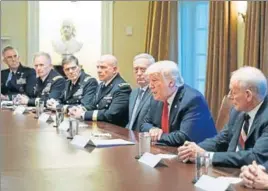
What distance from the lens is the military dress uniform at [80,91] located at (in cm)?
494

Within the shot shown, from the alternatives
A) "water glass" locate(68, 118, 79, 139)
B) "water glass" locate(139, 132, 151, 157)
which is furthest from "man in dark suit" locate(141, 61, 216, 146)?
Result: "water glass" locate(139, 132, 151, 157)

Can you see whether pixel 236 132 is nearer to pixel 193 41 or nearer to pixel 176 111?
pixel 176 111

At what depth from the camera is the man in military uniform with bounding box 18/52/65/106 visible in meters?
5.52

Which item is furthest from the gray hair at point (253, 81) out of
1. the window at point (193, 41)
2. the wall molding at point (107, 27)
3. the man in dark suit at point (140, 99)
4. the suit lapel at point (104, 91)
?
the wall molding at point (107, 27)

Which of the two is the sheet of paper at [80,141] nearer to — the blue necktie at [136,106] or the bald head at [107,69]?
the blue necktie at [136,106]

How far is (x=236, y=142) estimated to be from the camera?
2.66 m

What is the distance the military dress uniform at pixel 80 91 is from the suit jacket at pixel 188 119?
5.41ft

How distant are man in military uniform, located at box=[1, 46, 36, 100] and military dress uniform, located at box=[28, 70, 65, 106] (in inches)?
10.4

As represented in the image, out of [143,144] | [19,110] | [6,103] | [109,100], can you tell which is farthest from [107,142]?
[6,103]

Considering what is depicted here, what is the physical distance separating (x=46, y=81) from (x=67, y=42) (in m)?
1.60

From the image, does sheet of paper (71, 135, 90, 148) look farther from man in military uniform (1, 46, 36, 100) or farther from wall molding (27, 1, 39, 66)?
wall molding (27, 1, 39, 66)

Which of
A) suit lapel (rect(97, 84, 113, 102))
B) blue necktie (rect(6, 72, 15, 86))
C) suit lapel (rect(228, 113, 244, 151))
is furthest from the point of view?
blue necktie (rect(6, 72, 15, 86))

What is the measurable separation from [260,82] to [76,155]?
0.94 metres

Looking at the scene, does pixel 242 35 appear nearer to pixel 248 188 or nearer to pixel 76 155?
pixel 76 155
